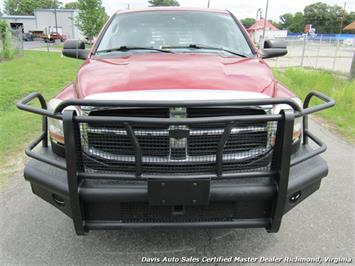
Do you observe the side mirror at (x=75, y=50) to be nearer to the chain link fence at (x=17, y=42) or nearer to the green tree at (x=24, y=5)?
the chain link fence at (x=17, y=42)

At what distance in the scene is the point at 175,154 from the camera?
93.8 inches

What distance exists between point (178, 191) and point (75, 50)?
273 cm

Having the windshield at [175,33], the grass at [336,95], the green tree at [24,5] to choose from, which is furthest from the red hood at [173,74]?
the green tree at [24,5]

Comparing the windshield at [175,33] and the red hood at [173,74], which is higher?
the windshield at [175,33]

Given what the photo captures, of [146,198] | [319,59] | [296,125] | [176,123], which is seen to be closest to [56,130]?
[146,198]

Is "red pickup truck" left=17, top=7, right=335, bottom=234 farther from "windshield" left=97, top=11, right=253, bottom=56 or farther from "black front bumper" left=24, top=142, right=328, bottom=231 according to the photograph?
"windshield" left=97, top=11, right=253, bottom=56

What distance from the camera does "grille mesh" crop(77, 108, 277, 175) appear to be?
236 centimetres

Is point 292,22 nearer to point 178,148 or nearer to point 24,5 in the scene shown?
point 24,5

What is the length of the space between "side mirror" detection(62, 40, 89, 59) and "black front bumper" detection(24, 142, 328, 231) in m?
1.95

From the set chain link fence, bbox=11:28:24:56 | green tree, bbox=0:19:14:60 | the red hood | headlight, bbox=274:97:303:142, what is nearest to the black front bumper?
headlight, bbox=274:97:303:142

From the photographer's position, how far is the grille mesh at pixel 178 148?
2357 millimetres

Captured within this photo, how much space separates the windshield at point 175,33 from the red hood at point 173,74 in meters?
0.43

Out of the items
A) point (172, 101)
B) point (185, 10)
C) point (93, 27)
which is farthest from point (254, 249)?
point (93, 27)

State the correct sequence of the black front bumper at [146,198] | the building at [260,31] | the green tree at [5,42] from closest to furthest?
1. the black front bumper at [146,198]
2. the green tree at [5,42]
3. the building at [260,31]
